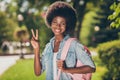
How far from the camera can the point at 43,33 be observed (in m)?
10.5

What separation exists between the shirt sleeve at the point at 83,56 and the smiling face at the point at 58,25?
0.48 m

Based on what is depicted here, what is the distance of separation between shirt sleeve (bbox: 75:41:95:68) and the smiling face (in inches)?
18.8

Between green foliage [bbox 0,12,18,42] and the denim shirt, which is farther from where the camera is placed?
green foliage [bbox 0,12,18,42]

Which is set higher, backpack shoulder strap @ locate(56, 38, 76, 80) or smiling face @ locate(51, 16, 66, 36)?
smiling face @ locate(51, 16, 66, 36)

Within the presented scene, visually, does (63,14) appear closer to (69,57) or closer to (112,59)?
(69,57)

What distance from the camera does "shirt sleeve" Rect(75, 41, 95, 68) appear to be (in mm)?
6713

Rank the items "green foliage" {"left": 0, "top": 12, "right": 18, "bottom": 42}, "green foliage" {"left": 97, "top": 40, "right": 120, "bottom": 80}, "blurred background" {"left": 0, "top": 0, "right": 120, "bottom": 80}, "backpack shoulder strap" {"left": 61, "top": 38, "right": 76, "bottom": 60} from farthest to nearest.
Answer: "green foliage" {"left": 0, "top": 12, "right": 18, "bottom": 42}, "green foliage" {"left": 97, "top": 40, "right": 120, "bottom": 80}, "blurred background" {"left": 0, "top": 0, "right": 120, "bottom": 80}, "backpack shoulder strap" {"left": 61, "top": 38, "right": 76, "bottom": 60}

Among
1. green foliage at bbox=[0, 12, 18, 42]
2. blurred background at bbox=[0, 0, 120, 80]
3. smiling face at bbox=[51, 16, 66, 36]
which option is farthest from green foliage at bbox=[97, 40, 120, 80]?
green foliage at bbox=[0, 12, 18, 42]

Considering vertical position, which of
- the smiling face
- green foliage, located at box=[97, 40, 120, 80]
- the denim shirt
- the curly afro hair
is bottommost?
green foliage, located at box=[97, 40, 120, 80]

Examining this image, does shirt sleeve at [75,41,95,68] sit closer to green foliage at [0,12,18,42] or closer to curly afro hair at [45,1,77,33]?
curly afro hair at [45,1,77,33]

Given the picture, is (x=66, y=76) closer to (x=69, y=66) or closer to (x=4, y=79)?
(x=69, y=66)

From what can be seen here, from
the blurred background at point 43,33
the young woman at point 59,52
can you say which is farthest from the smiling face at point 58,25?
the blurred background at point 43,33

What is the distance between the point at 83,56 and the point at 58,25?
0.83 meters

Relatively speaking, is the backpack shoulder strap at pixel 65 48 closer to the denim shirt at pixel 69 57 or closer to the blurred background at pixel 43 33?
the denim shirt at pixel 69 57
